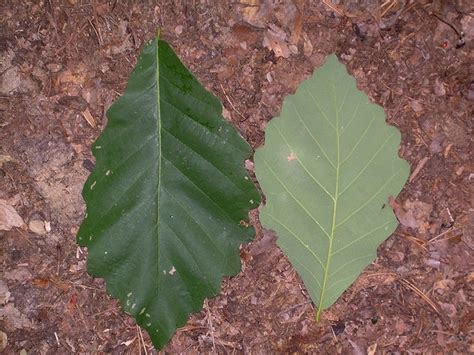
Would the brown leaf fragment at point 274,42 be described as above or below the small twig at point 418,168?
above

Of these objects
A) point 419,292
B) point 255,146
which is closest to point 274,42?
point 255,146

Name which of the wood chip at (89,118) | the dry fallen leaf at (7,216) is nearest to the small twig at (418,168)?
the wood chip at (89,118)

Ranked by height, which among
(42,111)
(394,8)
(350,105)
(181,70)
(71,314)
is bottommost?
(71,314)

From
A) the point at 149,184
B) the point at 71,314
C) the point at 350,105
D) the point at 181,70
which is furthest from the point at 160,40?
the point at 71,314

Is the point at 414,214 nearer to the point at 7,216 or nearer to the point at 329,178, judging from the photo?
the point at 329,178

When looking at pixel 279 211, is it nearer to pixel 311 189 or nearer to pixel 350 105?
pixel 311 189

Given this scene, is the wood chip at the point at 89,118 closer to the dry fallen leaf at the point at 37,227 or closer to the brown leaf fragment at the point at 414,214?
the dry fallen leaf at the point at 37,227
